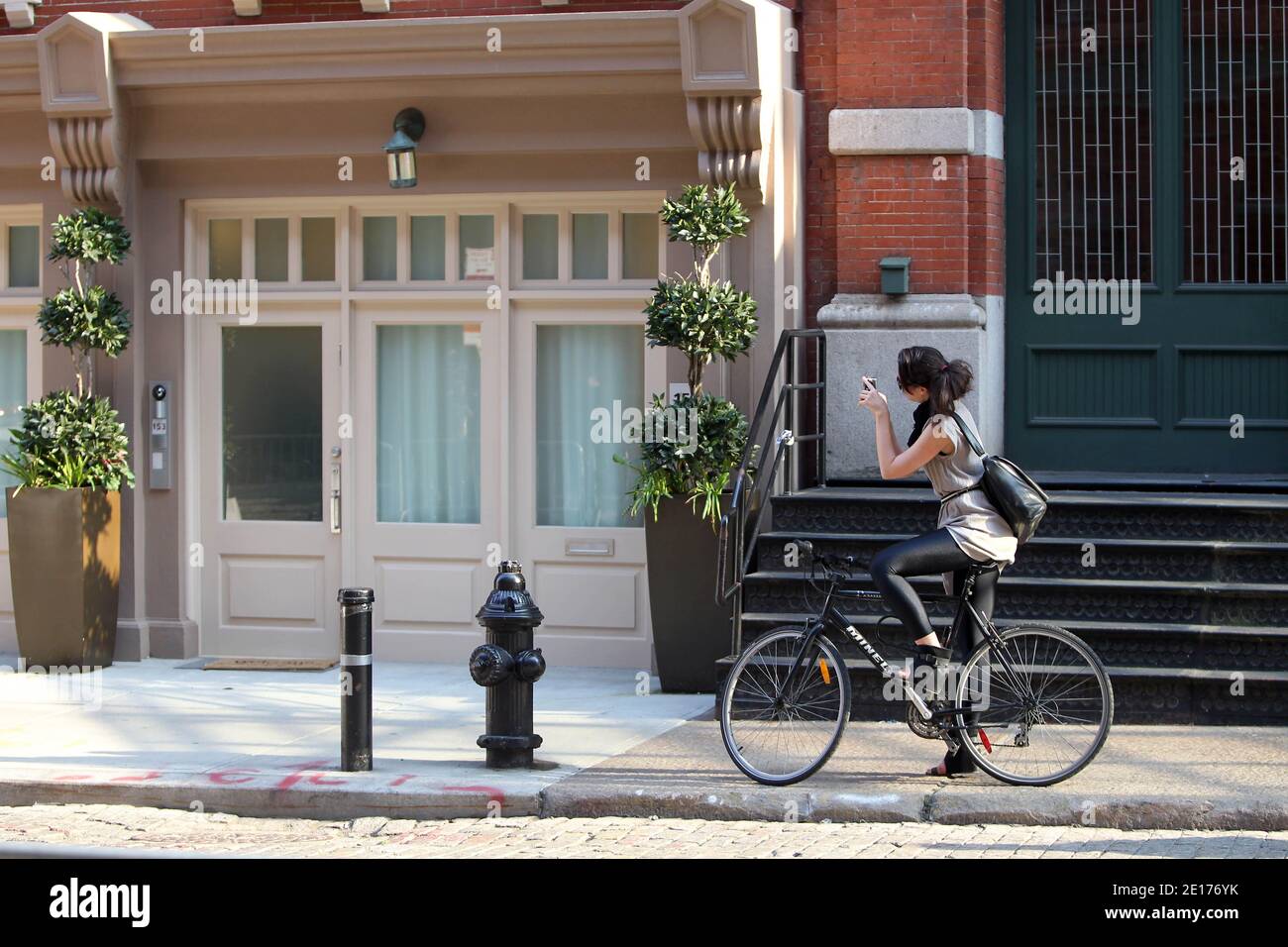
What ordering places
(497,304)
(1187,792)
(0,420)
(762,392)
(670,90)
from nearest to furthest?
(1187,792), (762,392), (670,90), (497,304), (0,420)

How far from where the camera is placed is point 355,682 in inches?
334

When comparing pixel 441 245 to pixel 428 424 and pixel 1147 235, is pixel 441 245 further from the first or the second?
pixel 1147 235

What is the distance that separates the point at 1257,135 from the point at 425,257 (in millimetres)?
5660

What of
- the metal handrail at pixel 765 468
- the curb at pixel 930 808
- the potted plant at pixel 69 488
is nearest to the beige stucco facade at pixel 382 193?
the metal handrail at pixel 765 468

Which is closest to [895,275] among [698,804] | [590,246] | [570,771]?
[590,246]

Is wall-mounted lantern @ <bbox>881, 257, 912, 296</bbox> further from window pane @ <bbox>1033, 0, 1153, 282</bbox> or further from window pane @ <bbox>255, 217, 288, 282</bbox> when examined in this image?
window pane @ <bbox>255, 217, 288, 282</bbox>

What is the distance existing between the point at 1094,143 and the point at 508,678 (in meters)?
5.82

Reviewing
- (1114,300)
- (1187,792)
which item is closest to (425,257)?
(1114,300)

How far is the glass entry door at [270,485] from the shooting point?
12.5 m

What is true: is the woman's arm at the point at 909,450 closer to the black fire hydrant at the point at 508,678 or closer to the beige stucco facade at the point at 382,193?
the black fire hydrant at the point at 508,678

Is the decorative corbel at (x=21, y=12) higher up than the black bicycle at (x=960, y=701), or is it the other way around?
the decorative corbel at (x=21, y=12)

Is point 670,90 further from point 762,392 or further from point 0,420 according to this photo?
point 0,420

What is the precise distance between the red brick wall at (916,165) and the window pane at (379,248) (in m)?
3.15

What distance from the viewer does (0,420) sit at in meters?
13.1
